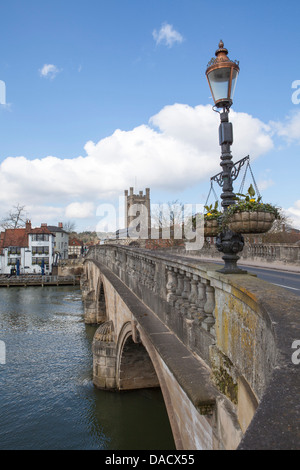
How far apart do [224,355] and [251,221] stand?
1329 mm

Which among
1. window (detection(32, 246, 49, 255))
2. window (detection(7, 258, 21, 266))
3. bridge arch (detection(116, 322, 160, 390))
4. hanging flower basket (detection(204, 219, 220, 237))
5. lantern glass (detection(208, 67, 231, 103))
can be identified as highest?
lantern glass (detection(208, 67, 231, 103))

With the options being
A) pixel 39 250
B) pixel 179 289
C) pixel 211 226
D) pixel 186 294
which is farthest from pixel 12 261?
pixel 211 226

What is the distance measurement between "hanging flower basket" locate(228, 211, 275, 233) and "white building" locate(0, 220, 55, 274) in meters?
58.2

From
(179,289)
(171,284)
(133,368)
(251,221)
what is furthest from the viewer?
(133,368)

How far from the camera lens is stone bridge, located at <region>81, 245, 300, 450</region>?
4.53 ft

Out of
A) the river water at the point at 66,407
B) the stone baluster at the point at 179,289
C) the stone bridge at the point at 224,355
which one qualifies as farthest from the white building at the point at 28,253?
the stone baluster at the point at 179,289

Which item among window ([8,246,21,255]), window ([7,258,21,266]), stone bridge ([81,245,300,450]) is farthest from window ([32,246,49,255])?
stone bridge ([81,245,300,450])

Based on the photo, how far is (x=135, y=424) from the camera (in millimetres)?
11734

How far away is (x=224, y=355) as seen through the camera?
3117 millimetres

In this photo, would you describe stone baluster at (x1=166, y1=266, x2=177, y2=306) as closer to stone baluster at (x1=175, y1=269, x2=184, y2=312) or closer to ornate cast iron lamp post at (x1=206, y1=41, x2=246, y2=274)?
stone baluster at (x1=175, y1=269, x2=184, y2=312)

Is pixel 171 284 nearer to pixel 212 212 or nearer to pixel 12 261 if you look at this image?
pixel 212 212

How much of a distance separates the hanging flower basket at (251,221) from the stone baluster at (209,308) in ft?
2.57

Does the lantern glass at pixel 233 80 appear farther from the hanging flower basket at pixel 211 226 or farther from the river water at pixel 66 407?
the river water at pixel 66 407

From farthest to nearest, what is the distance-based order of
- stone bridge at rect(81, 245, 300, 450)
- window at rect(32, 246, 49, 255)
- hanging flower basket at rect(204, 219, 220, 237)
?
window at rect(32, 246, 49, 255)
hanging flower basket at rect(204, 219, 220, 237)
stone bridge at rect(81, 245, 300, 450)
